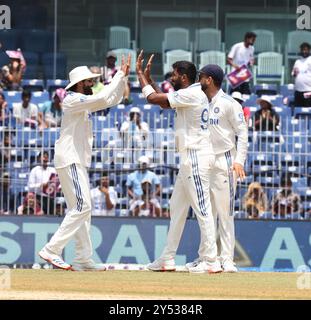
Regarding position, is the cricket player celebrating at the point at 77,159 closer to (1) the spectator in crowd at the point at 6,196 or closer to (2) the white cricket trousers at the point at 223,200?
(2) the white cricket trousers at the point at 223,200

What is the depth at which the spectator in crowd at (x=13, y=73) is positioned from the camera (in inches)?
972

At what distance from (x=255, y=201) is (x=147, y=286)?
21.4 ft

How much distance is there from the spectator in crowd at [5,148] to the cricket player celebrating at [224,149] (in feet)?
15.9

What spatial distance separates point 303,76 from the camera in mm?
25016

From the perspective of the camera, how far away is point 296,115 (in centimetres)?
2348

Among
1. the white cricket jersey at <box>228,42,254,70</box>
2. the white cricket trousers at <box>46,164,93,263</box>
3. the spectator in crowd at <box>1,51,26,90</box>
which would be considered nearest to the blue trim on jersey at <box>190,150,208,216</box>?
the white cricket trousers at <box>46,164,93,263</box>

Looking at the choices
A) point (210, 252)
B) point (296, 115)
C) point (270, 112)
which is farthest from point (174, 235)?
point (296, 115)

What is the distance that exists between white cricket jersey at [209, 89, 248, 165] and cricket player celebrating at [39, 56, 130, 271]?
1354 mm

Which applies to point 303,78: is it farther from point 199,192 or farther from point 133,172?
point 199,192

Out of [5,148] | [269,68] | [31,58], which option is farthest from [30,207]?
[269,68]

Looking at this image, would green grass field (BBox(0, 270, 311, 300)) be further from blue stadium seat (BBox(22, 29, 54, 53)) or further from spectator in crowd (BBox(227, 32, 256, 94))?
blue stadium seat (BBox(22, 29, 54, 53))

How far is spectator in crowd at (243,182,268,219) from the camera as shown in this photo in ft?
63.3

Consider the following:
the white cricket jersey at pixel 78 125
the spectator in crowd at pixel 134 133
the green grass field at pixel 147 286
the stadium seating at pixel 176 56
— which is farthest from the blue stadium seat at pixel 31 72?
the white cricket jersey at pixel 78 125
